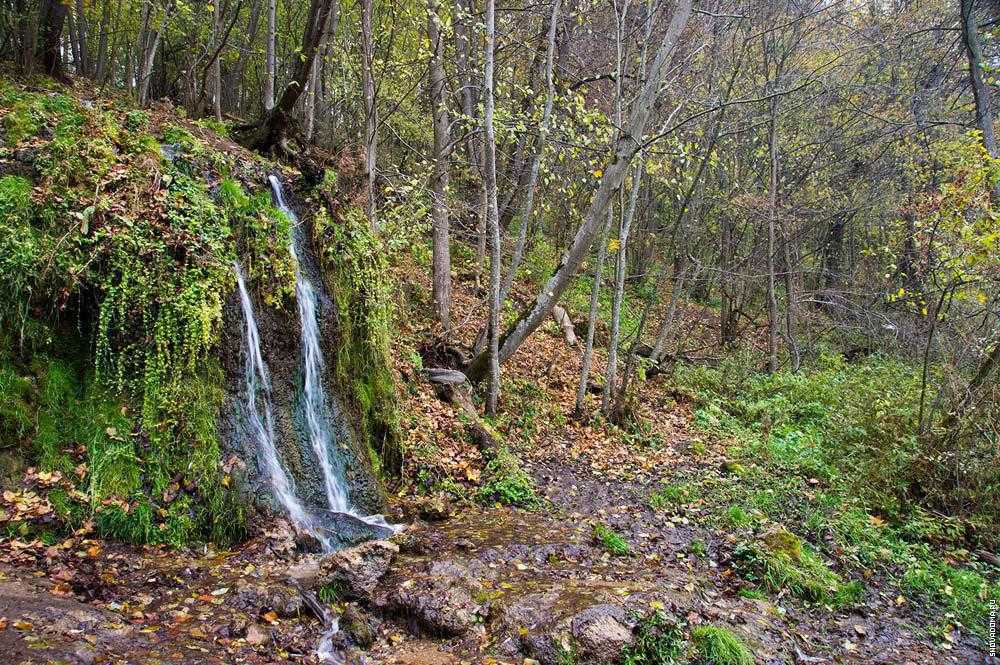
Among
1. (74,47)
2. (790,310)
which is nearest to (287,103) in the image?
(74,47)

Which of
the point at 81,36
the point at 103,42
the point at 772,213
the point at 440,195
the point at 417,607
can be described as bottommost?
the point at 417,607

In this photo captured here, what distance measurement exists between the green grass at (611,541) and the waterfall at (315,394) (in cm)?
223

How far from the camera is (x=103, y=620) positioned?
365 cm

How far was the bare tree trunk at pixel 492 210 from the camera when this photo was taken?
316 inches

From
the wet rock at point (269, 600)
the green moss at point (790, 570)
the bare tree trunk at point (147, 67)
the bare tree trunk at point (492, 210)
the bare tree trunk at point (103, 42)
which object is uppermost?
the bare tree trunk at point (103, 42)

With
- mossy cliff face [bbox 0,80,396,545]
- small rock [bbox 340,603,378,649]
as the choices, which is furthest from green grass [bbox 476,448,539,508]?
small rock [bbox 340,603,378,649]

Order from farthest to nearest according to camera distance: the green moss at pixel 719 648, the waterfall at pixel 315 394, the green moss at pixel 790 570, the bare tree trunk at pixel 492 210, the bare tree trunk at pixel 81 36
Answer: the bare tree trunk at pixel 81 36, the bare tree trunk at pixel 492 210, the waterfall at pixel 315 394, the green moss at pixel 790 570, the green moss at pixel 719 648

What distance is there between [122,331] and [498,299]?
202 inches

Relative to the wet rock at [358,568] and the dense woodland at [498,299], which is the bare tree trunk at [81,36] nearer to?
the dense woodland at [498,299]

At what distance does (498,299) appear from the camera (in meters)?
8.99

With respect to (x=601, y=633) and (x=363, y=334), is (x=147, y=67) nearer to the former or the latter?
(x=363, y=334)

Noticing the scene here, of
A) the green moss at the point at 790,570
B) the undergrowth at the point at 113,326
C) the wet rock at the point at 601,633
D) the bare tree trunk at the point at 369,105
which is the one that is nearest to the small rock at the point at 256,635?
the undergrowth at the point at 113,326

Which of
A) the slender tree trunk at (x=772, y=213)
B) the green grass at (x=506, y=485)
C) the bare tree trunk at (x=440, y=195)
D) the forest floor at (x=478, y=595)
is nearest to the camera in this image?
the forest floor at (x=478, y=595)

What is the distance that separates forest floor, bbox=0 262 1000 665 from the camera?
12.5 feet
